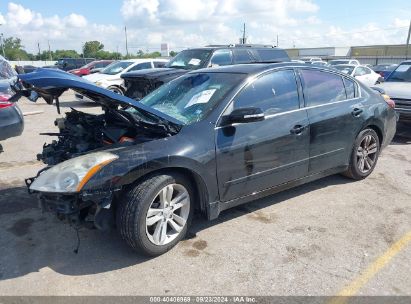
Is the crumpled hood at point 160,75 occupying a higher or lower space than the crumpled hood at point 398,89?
higher

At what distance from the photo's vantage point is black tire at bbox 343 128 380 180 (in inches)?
207

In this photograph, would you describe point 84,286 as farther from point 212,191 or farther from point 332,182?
point 332,182

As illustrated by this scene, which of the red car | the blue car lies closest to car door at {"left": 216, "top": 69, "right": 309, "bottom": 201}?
the blue car

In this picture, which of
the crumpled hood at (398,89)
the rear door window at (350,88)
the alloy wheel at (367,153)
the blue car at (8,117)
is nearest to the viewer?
the rear door window at (350,88)

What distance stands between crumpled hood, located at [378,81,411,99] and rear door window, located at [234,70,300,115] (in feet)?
16.3

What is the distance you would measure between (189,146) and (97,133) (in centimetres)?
97

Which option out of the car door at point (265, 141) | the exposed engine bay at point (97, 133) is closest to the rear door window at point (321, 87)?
the car door at point (265, 141)

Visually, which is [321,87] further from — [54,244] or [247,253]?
[54,244]

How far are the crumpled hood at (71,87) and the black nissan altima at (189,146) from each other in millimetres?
11

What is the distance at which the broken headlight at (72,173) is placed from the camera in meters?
3.21

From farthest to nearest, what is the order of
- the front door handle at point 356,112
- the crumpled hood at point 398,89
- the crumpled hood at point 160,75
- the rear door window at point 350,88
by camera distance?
the crumpled hood at point 160,75, the crumpled hood at point 398,89, the rear door window at point 350,88, the front door handle at point 356,112

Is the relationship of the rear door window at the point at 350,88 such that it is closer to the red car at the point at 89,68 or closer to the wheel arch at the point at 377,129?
the wheel arch at the point at 377,129

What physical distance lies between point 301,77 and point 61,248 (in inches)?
124

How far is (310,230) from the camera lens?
13.4ft
